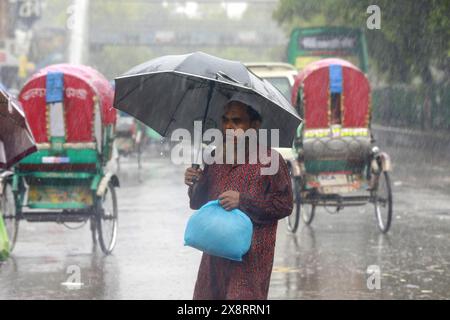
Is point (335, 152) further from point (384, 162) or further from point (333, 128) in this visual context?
point (384, 162)

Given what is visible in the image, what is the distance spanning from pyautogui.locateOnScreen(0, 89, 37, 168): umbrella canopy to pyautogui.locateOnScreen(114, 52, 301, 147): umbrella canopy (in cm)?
103

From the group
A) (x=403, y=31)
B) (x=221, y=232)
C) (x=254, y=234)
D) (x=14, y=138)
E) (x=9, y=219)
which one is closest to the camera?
(x=221, y=232)

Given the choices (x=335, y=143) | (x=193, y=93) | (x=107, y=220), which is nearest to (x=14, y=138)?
(x=193, y=93)

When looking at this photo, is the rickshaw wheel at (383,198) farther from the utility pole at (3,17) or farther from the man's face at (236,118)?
the utility pole at (3,17)

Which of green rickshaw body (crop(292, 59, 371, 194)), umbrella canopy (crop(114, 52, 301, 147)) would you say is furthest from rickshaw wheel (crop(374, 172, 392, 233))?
umbrella canopy (crop(114, 52, 301, 147))

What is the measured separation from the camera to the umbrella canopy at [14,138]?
23.0 feet

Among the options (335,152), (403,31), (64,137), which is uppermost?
(403,31)

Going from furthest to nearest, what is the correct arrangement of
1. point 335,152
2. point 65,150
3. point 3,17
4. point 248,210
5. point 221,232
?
point 3,17
point 335,152
point 65,150
point 248,210
point 221,232

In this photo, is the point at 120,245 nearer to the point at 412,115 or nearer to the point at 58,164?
the point at 58,164

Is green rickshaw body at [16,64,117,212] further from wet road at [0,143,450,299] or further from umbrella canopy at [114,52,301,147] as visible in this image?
umbrella canopy at [114,52,301,147]

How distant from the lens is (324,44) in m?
32.8

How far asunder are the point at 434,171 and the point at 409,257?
12.3 metres

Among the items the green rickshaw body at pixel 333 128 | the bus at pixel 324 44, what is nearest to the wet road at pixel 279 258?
the green rickshaw body at pixel 333 128

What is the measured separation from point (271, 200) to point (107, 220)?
6436mm
